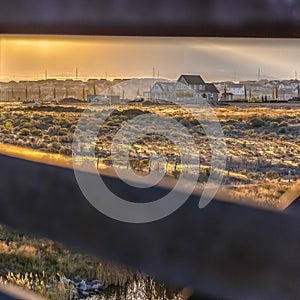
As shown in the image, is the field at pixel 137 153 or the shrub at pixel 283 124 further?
the shrub at pixel 283 124

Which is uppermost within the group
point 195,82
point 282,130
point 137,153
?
point 195,82

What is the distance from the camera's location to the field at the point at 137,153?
0.70 metres

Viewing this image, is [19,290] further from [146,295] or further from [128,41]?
[146,295]

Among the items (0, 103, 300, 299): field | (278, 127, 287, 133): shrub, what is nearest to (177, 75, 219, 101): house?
(0, 103, 300, 299): field

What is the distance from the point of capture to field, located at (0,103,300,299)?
2.28 feet

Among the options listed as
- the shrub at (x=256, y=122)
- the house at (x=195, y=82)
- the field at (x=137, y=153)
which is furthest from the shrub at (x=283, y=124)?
the house at (x=195, y=82)

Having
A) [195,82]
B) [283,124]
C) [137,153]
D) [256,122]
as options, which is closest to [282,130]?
[283,124]

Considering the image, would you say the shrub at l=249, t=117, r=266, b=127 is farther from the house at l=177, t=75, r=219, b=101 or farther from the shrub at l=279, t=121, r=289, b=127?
the house at l=177, t=75, r=219, b=101

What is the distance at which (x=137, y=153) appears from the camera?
22.8ft

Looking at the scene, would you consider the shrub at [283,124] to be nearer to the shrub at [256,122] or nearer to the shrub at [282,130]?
the shrub at [282,130]

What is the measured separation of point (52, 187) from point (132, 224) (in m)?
0.10

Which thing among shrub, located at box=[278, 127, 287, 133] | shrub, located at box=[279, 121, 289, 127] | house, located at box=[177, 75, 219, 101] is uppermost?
house, located at box=[177, 75, 219, 101]

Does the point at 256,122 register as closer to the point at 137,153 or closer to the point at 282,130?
the point at 282,130

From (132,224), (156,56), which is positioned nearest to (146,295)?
(156,56)
